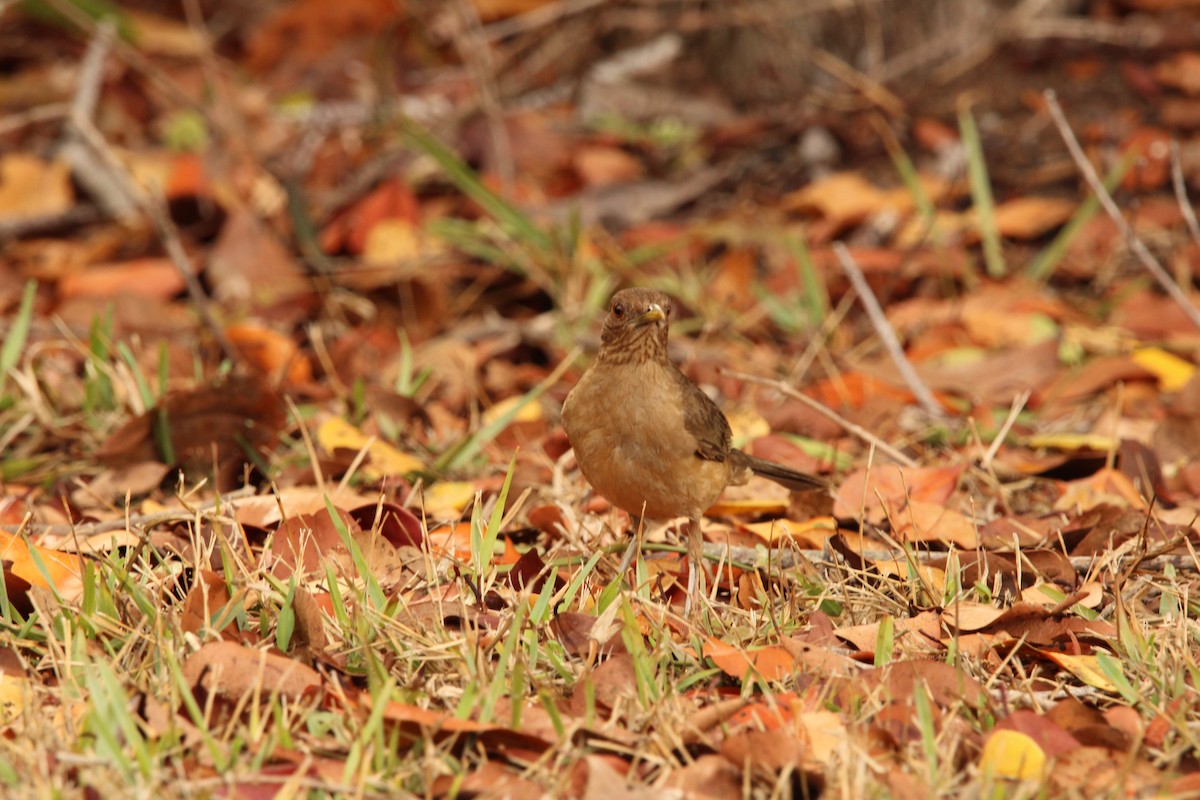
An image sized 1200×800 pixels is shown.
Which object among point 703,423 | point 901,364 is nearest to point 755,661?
point 703,423

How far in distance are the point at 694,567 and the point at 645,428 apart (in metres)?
0.44

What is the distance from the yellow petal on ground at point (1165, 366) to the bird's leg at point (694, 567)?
8.26 feet

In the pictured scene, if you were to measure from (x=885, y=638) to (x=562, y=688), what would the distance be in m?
0.77

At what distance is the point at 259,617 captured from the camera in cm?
362

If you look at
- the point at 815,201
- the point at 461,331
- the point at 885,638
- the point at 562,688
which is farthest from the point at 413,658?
the point at 815,201

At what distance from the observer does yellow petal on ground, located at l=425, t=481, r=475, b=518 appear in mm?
4664

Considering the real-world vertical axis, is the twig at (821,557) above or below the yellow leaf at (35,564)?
below

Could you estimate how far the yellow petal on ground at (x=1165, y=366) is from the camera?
602 centimetres

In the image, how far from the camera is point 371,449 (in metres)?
5.02

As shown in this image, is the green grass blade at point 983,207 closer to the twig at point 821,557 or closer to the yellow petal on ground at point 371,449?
the twig at point 821,557

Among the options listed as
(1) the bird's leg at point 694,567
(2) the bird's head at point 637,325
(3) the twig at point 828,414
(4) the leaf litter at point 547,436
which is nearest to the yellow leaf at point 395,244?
(4) the leaf litter at point 547,436

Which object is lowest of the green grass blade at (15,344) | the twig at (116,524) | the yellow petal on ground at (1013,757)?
the yellow petal on ground at (1013,757)

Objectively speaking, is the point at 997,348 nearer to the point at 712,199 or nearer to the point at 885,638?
the point at 712,199

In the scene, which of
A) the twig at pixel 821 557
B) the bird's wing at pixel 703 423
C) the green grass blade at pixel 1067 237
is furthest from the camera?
the green grass blade at pixel 1067 237
